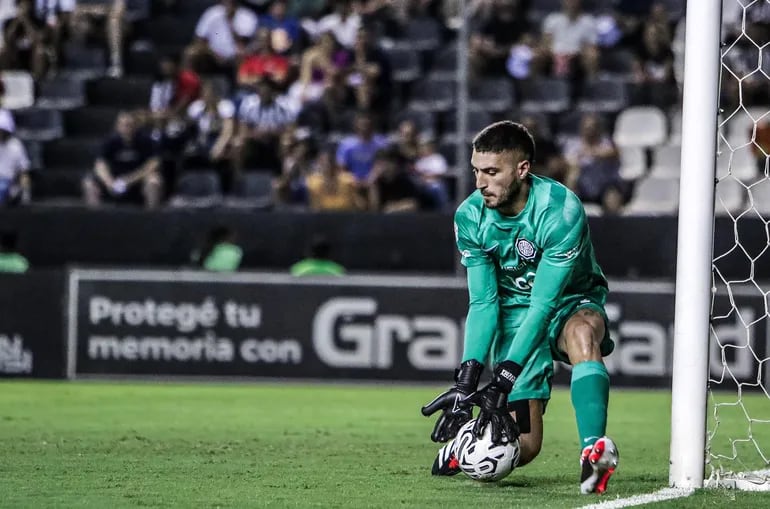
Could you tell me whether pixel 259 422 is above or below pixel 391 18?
below

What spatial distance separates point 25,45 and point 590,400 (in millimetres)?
13577

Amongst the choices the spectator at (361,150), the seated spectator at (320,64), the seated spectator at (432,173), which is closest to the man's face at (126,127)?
the seated spectator at (320,64)

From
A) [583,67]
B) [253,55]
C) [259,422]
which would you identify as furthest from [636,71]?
[259,422]

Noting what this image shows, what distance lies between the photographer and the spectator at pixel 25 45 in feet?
59.3

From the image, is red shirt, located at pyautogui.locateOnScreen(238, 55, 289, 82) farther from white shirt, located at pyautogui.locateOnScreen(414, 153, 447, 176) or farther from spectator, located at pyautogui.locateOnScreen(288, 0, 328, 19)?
white shirt, located at pyautogui.locateOnScreen(414, 153, 447, 176)

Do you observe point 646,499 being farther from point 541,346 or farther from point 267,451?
point 267,451

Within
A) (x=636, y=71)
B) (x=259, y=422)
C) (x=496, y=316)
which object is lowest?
(x=259, y=422)

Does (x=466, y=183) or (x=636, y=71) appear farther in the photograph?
(x=636, y=71)

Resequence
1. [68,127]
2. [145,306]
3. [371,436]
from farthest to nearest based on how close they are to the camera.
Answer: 1. [68,127]
2. [145,306]
3. [371,436]

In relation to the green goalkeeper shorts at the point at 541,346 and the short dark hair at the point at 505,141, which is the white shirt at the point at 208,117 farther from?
the short dark hair at the point at 505,141

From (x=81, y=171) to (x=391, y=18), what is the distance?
4.44 metres

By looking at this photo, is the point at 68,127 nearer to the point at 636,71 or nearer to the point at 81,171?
the point at 81,171

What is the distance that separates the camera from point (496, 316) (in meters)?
6.71

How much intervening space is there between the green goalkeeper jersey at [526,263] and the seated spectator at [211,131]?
963 cm
